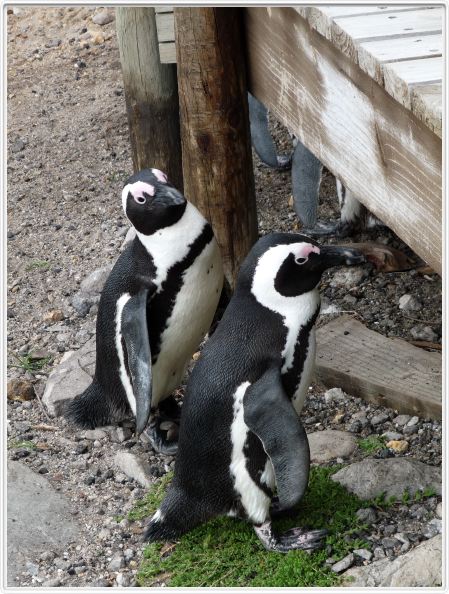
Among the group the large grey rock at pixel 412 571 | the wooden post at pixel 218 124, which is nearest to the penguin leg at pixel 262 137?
the wooden post at pixel 218 124

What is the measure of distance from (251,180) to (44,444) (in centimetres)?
113

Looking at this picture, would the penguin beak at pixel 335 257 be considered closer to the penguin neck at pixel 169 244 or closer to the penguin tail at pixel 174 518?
the penguin neck at pixel 169 244

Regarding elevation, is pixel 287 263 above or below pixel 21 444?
above

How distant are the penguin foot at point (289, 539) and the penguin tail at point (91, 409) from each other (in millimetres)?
744

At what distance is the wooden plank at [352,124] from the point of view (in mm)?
2297

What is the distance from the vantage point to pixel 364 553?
2.43m

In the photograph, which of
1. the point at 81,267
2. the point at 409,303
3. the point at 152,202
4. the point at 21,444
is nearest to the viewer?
the point at 152,202

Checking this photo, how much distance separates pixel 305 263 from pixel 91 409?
99 cm

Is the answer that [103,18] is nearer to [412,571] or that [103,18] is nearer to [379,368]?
[379,368]

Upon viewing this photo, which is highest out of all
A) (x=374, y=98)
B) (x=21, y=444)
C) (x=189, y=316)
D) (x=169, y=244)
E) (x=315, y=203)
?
(x=374, y=98)

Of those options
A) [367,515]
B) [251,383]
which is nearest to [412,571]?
[367,515]

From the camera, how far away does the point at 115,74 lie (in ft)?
17.7

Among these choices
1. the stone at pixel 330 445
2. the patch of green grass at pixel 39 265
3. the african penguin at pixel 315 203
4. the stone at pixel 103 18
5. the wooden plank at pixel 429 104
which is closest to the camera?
the wooden plank at pixel 429 104
